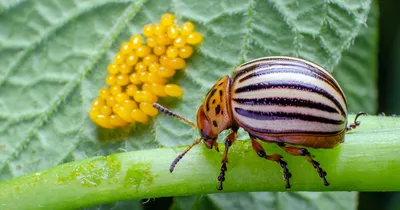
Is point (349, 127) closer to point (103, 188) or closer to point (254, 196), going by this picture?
point (254, 196)

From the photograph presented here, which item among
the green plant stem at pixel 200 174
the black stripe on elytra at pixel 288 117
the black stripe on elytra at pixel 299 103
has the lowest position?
the green plant stem at pixel 200 174

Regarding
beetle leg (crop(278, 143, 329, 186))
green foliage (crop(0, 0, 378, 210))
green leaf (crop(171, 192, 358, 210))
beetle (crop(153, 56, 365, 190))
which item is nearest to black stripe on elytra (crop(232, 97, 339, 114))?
beetle (crop(153, 56, 365, 190))

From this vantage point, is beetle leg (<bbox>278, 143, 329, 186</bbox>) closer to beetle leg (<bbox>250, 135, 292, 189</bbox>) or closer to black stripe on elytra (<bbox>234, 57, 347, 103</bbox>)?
beetle leg (<bbox>250, 135, 292, 189</bbox>)

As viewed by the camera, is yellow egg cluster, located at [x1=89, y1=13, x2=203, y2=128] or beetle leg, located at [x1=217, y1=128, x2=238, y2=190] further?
yellow egg cluster, located at [x1=89, y1=13, x2=203, y2=128]

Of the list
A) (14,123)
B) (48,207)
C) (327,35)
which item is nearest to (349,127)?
(327,35)

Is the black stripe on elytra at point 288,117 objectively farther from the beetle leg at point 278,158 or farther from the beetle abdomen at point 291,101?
the beetle leg at point 278,158

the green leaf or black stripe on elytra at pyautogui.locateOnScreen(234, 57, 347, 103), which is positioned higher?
black stripe on elytra at pyautogui.locateOnScreen(234, 57, 347, 103)

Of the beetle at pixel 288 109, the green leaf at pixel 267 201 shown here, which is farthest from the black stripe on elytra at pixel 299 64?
the green leaf at pixel 267 201

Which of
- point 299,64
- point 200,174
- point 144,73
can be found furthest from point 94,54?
point 299,64
